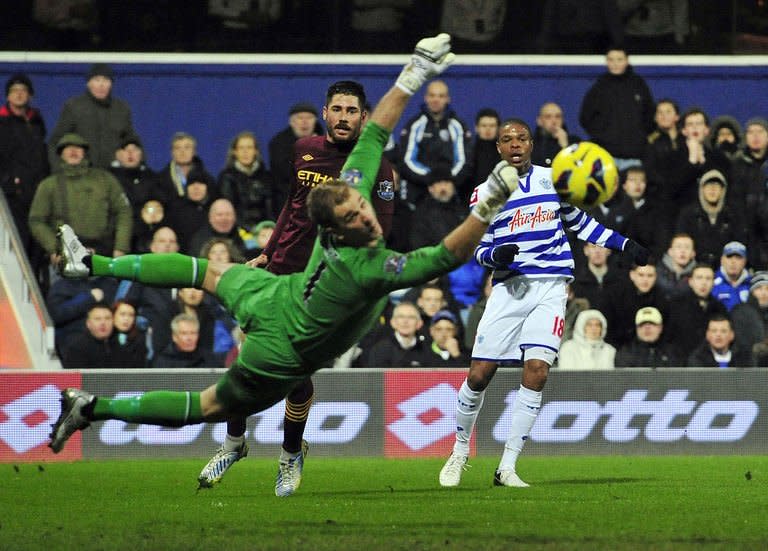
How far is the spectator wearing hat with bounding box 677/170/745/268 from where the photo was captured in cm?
1709

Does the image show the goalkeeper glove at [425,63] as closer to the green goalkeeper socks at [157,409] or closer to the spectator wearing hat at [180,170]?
the green goalkeeper socks at [157,409]

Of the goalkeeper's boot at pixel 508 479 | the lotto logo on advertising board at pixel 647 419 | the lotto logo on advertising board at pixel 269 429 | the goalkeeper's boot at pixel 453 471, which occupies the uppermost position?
the goalkeeper's boot at pixel 508 479

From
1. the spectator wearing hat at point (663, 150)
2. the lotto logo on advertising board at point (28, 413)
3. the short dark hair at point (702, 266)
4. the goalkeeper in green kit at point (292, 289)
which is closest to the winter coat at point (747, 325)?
the short dark hair at point (702, 266)

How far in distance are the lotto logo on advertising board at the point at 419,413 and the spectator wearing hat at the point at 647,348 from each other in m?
1.87

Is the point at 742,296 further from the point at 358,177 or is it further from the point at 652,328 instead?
the point at 358,177

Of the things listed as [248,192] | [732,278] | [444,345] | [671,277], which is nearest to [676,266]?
[671,277]

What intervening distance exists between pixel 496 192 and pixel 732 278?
9597 mm

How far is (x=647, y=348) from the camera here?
15.7 m

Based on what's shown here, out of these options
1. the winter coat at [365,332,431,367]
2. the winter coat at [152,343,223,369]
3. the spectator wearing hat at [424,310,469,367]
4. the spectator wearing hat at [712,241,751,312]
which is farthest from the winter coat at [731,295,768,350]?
the winter coat at [152,343,223,369]

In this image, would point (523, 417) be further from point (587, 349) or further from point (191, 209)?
point (191, 209)

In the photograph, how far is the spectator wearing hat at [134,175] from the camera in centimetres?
1698

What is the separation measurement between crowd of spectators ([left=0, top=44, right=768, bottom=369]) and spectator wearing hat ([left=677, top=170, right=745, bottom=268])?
21 mm

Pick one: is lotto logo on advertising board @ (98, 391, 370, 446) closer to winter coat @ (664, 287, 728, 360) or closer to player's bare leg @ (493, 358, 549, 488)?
winter coat @ (664, 287, 728, 360)

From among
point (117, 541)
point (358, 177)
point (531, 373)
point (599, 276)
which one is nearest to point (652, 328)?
point (599, 276)
